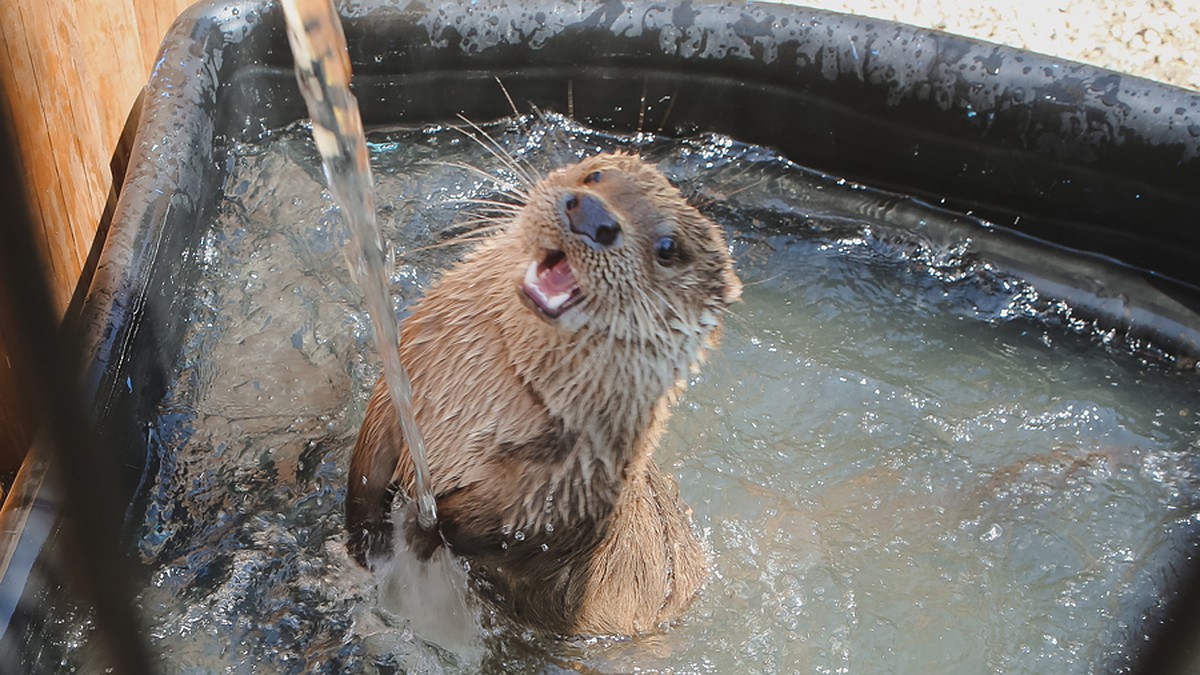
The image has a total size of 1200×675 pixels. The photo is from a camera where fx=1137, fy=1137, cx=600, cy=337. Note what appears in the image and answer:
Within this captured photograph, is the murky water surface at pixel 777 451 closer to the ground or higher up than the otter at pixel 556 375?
closer to the ground

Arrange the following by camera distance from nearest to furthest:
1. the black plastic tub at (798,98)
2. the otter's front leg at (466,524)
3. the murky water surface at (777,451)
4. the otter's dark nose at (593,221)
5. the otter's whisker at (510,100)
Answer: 1. the otter's dark nose at (593,221)
2. the otter's front leg at (466,524)
3. the murky water surface at (777,451)
4. the black plastic tub at (798,98)
5. the otter's whisker at (510,100)

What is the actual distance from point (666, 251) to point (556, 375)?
319mm

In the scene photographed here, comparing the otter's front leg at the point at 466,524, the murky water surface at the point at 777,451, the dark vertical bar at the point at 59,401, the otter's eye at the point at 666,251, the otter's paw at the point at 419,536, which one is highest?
the dark vertical bar at the point at 59,401

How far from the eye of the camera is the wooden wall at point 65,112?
104 inches

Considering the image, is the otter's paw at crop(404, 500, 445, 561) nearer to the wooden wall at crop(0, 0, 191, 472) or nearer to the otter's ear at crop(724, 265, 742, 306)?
the otter's ear at crop(724, 265, 742, 306)

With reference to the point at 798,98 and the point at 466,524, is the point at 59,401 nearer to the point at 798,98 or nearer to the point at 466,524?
the point at 466,524

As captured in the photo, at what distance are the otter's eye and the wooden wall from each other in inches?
50.6

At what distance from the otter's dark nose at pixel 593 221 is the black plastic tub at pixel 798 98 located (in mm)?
1560

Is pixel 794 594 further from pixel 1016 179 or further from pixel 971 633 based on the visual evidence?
pixel 1016 179

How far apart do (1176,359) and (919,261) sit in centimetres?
85

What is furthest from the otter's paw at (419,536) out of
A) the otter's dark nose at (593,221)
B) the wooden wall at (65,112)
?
the wooden wall at (65,112)

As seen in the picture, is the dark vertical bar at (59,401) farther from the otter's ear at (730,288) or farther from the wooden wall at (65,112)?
the wooden wall at (65,112)

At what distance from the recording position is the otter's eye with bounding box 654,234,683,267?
85.1 inches

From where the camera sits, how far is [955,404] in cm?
349
